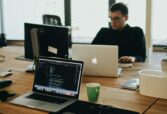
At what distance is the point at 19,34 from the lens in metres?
6.40

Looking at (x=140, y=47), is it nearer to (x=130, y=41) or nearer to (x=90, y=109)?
(x=130, y=41)

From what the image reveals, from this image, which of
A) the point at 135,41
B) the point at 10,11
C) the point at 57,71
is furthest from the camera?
the point at 10,11

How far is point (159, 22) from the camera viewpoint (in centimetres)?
523

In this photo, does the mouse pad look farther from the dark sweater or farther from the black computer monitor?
the dark sweater

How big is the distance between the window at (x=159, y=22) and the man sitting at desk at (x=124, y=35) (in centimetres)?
177

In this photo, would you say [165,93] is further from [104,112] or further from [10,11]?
[10,11]

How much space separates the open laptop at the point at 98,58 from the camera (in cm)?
250

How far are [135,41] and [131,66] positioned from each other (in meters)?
0.65

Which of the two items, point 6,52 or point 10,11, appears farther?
point 10,11

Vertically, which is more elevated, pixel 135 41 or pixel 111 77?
pixel 135 41

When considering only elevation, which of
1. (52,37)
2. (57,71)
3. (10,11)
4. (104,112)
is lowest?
(104,112)

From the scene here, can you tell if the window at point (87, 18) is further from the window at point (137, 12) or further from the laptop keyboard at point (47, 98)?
the laptop keyboard at point (47, 98)

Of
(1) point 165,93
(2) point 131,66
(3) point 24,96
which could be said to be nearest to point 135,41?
(2) point 131,66

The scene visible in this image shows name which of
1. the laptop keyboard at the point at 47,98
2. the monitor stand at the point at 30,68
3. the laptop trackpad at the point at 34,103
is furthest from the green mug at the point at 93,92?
the monitor stand at the point at 30,68
